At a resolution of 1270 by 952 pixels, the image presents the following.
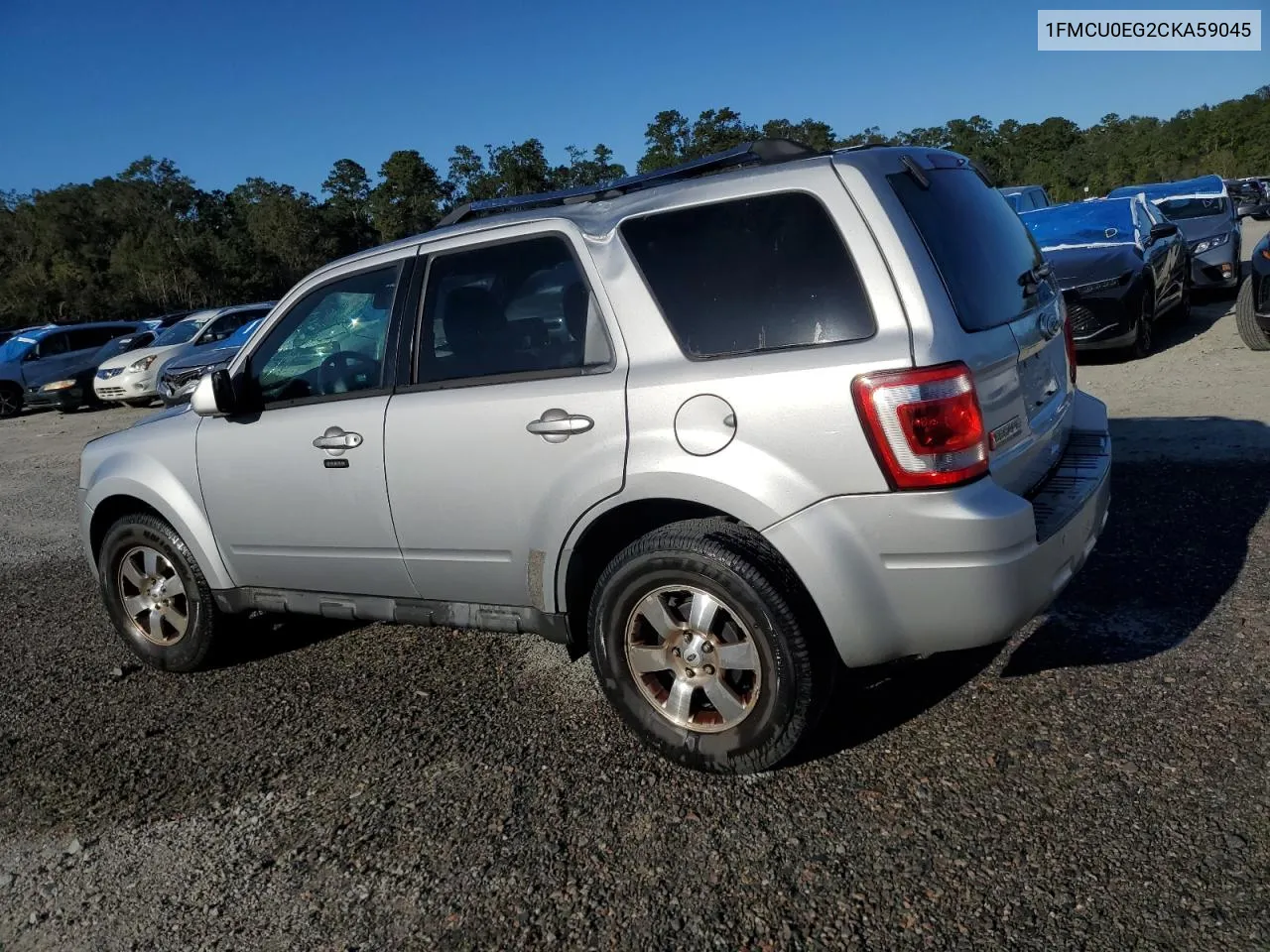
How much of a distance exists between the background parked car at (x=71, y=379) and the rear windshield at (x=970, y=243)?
18.3 meters

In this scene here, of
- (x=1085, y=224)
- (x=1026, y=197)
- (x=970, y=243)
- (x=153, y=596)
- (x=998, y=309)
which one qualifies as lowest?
(x=153, y=596)

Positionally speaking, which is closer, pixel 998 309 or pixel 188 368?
pixel 998 309

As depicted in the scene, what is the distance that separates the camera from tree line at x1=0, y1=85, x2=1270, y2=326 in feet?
141

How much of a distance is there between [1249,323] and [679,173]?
836 cm

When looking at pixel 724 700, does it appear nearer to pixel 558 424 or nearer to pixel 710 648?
pixel 710 648

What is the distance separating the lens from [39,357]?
63.4 feet

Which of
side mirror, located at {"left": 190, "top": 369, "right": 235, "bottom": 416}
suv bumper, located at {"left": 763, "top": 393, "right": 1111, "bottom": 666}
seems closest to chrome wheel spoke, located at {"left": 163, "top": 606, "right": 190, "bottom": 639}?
side mirror, located at {"left": 190, "top": 369, "right": 235, "bottom": 416}

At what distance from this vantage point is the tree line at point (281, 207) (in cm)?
4303

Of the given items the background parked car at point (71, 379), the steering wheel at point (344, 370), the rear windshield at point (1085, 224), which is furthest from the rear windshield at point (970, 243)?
the background parked car at point (71, 379)

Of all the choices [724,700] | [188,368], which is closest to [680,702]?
[724,700]

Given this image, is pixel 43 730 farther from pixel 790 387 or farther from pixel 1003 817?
pixel 1003 817

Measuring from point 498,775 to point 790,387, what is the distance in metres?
1.66

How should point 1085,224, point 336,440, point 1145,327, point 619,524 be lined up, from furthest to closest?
1. point 1085,224
2. point 1145,327
3. point 336,440
4. point 619,524

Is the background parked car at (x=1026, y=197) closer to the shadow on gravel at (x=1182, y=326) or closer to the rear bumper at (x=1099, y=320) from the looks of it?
the shadow on gravel at (x=1182, y=326)
